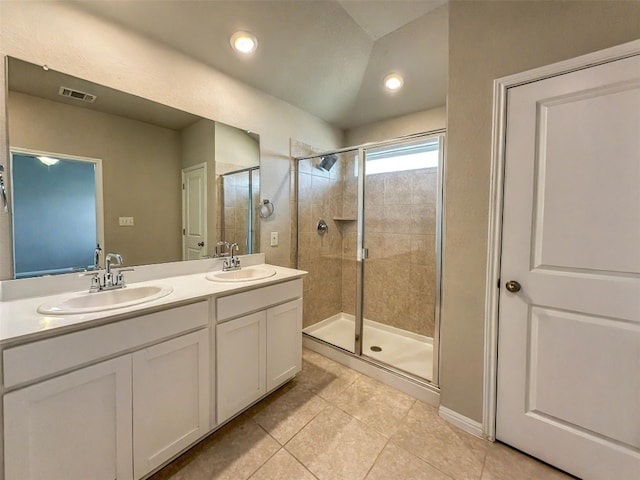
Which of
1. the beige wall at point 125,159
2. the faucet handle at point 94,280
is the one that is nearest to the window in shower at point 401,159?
the beige wall at point 125,159

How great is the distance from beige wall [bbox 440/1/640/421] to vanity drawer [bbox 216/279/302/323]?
3.24 feet

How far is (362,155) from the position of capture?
2305mm

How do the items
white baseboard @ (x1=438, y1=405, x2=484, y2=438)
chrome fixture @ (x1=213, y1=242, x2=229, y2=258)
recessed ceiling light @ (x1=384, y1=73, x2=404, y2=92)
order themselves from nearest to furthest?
white baseboard @ (x1=438, y1=405, x2=484, y2=438)
chrome fixture @ (x1=213, y1=242, x2=229, y2=258)
recessed ceiling light @ (x1=384, y1=73, x2=404, y2=92)

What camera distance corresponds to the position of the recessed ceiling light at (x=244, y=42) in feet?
5.99

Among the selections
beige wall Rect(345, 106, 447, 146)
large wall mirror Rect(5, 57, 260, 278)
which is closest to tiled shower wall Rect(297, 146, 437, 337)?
beige wall Rect(345, 106, 447, 146)

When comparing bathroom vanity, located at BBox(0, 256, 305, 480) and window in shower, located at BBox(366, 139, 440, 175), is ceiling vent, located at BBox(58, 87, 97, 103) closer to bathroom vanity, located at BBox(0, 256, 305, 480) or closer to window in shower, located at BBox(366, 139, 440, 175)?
bathroom vanity, located at BBox(0, 256, 305, 480)

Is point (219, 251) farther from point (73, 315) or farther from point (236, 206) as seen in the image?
point (73, 315)

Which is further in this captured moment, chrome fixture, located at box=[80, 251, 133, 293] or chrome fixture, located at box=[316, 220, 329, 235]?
chrome fixture, located at box=[316, 220, 329, 235]

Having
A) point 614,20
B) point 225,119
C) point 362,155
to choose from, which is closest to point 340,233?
point 362,155

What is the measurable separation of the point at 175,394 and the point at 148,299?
47 centimetres

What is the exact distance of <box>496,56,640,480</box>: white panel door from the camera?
3.75ft

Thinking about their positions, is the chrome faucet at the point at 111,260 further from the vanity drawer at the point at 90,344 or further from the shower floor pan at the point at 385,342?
the shower floor pan at the point at 385,342

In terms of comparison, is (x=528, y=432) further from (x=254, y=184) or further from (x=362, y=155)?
(x=254, y=184)

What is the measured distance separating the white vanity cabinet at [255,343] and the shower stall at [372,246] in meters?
0.70
